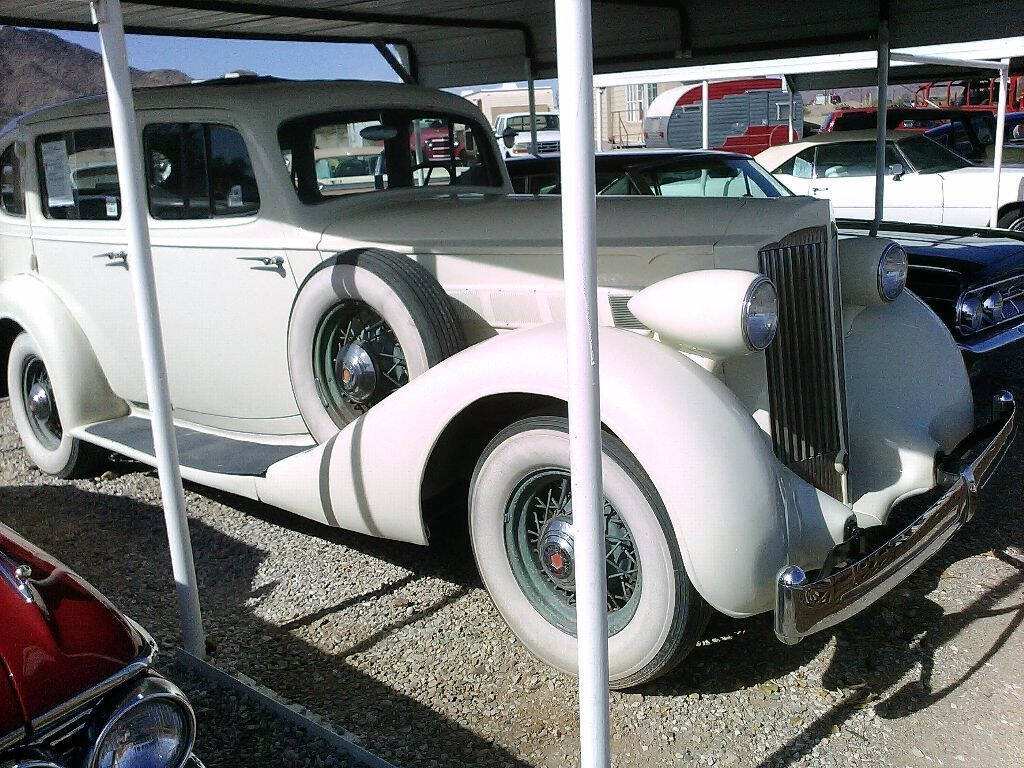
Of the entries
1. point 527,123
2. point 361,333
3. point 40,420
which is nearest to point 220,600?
point 361,333

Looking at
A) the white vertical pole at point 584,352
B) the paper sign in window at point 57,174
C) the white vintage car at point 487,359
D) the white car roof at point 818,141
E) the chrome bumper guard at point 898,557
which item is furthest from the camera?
the white car roof at point 818,141

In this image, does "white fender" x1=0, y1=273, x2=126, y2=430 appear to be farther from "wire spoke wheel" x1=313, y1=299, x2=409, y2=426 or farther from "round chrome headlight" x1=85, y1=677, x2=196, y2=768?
"round chrome headlight" x1=85, y1=677, x2=196, y2=768

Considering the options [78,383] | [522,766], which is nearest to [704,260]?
[522,766]

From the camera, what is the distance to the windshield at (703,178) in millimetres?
6617

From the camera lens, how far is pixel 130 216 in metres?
2.55

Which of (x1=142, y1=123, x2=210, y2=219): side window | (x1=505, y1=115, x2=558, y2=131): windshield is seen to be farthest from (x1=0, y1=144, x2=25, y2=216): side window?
(x1=505, y1=115, x2=558, y2=131): windshield

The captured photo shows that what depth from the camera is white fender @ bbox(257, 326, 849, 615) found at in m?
2.30

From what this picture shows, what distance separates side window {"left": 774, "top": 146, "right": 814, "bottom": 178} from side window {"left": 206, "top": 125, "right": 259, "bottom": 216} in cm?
805

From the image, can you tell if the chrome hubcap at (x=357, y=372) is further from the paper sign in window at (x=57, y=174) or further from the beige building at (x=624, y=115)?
the beige building at (x=624, y=115)

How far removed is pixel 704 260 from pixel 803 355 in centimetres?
46

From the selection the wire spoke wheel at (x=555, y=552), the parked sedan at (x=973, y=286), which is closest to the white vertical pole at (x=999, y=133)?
the parked sedan at (x=973, y=286)

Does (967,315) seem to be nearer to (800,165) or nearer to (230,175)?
(230,175)

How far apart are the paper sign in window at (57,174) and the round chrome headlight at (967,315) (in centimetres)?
471

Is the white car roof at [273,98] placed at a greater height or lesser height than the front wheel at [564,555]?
greater
